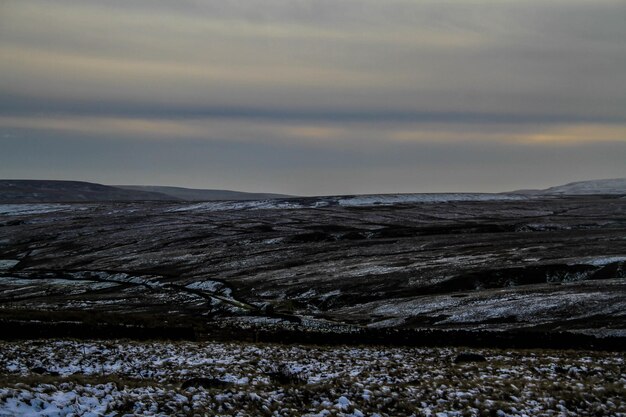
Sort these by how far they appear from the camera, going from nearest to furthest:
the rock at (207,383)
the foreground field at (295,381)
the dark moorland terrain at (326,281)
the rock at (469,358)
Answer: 1. the foreground field at (295,381)
2. the rock at (207,383)
3. the rock at (469,358)
4. the dark moorland terrain at (326,281)

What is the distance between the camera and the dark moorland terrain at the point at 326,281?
40.6 meters

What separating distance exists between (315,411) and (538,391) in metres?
7.67

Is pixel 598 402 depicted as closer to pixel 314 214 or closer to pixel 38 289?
pixel 38 289

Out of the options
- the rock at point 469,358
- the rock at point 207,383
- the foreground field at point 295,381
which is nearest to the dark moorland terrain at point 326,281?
the rock at point 469,358

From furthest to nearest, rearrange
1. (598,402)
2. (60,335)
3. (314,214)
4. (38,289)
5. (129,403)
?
1. (314,214)
2. (38,289)
3. (60,335)
4. (598,402)
5. (129,403)

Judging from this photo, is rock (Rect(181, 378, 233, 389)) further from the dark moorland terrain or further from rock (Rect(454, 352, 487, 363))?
the dark moorland terrain

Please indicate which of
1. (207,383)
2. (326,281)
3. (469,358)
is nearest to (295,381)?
(207,383)

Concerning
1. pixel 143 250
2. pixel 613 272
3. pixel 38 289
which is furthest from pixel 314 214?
pixel 613 272

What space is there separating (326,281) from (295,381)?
53129 millimetres

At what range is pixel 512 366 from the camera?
79.7 feet

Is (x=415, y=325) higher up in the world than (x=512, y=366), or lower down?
lower down

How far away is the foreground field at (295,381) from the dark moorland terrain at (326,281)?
838 cm

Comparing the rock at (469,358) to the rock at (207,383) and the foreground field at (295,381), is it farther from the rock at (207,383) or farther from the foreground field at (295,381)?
the rock at (207,383)

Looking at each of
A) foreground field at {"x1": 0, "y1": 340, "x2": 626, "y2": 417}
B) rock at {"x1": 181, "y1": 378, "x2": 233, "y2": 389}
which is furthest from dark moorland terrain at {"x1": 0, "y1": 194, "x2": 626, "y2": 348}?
rock at {"x1": 181, "y1": 378, "x2": 233, "y2": 389}
